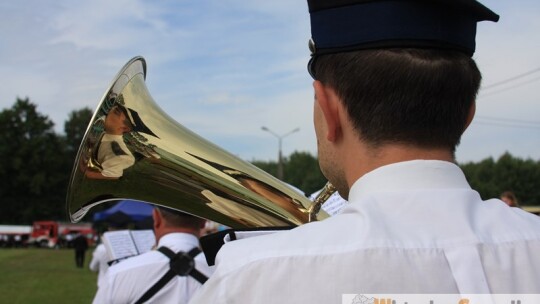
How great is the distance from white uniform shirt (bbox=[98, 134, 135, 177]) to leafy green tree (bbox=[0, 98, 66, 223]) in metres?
67.2

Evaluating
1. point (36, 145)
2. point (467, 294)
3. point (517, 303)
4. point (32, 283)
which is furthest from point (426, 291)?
point (36, 145)

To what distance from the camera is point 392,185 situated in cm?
112

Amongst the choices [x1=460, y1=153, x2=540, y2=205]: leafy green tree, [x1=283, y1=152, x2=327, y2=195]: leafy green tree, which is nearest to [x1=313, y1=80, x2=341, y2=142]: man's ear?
[x1=460, y1=153, x2=540, y2=205]: leafy green tree

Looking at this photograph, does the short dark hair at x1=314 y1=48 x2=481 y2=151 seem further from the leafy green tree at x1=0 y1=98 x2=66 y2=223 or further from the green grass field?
the leafy green tree at x1=0 y1=98 x2=66 y2=223

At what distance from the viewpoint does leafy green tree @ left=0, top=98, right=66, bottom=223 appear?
66438 mm

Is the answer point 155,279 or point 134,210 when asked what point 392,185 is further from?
point 134,210

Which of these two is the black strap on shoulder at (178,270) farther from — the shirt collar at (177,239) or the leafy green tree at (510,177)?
the leafy green tree at (510,177)

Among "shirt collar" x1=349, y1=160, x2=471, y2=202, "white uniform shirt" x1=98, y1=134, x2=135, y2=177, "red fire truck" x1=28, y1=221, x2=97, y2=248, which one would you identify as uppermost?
"red fire truck" x1=28, y1=221, x2=97, y2=248

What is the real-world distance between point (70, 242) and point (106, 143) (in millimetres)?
45352

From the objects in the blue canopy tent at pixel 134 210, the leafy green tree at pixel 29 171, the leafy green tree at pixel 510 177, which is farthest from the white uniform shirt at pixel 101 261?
the leafy green tree at pixel 29 171

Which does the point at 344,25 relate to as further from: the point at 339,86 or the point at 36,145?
the point at 36,145

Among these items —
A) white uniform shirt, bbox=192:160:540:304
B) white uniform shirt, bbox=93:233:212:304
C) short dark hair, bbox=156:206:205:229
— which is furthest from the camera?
short dark hair, bbox=156:206:205:229

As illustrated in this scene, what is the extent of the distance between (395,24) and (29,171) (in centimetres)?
7202

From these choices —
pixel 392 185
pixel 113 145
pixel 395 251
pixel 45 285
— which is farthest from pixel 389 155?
pixel 45 285
